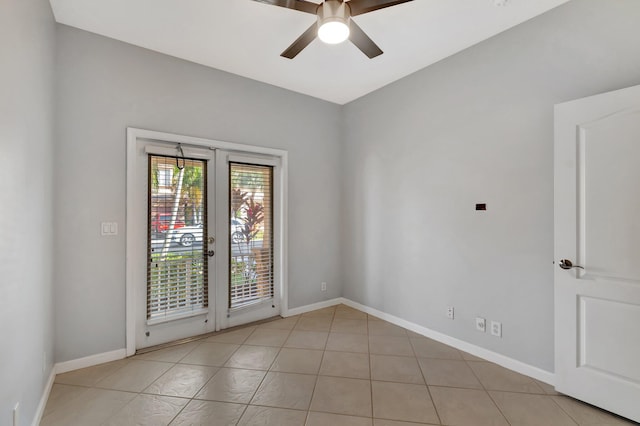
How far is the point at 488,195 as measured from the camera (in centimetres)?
266

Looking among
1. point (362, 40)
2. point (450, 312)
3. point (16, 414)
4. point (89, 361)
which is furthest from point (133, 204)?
point (450, 312)

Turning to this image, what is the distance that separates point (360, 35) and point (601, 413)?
3.12m

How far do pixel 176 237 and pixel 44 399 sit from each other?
1.51 meters

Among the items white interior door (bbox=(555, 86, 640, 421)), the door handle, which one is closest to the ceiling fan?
white interior door (bbox=(555, 86, 640, 421))

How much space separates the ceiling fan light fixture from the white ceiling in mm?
549

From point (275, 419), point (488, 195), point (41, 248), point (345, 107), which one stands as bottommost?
point (275, 419)

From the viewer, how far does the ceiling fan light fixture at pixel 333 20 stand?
1.85 meters

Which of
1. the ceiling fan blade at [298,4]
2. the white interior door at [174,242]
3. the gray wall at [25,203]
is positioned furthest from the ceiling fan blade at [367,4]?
the white interior door at [174,242]

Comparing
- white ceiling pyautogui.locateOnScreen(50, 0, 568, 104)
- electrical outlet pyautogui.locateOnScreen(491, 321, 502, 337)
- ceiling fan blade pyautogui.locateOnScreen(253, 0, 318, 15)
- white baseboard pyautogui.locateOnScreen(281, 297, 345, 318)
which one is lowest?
white baseboard pyautogui.locateOnScreen(281, 297, 345, 318)

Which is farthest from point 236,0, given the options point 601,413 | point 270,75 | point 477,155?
point 601,413

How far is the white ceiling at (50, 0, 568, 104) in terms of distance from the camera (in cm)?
225

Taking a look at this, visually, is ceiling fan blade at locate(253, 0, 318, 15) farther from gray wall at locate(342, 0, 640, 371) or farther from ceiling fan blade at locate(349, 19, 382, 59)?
gray wall at locate(342, 0, 640, 371)

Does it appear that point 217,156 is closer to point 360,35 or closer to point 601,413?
point 360,35

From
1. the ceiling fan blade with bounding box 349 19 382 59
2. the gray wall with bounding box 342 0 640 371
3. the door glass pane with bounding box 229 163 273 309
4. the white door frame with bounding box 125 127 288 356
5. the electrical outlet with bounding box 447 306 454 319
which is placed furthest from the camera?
the door glass pane with bounding box 229 163 273 309
